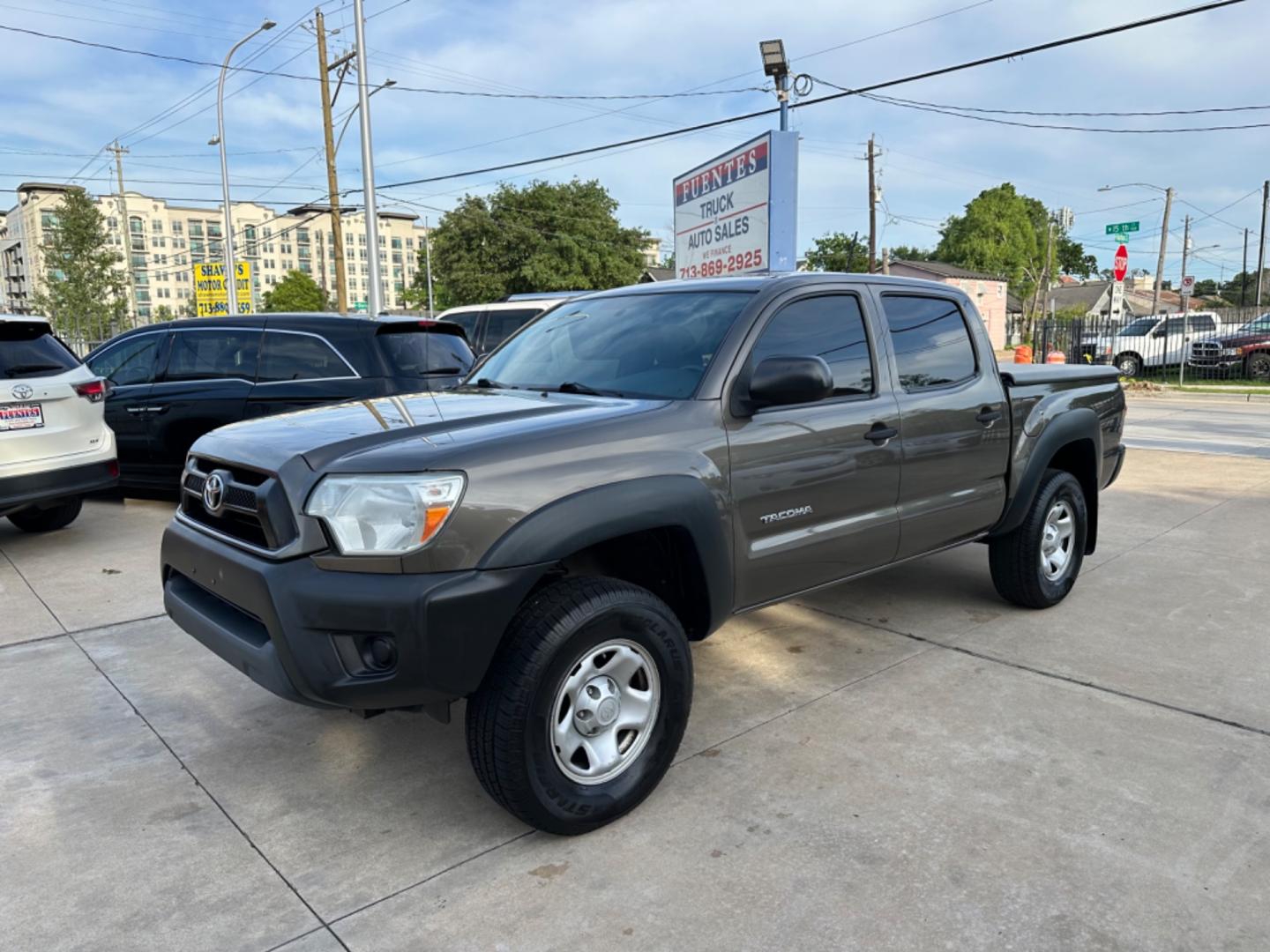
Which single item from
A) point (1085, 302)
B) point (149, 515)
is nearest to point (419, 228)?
point (1085, 302)

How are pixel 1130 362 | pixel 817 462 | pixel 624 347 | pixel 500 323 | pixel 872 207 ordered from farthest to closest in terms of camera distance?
pixel 872 207
pixel 1130 362
pixel 500 323
pixel 624 347
pixel 817 462

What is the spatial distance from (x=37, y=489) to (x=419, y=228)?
560ft

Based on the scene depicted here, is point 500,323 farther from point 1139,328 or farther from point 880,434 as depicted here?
point 1139,328

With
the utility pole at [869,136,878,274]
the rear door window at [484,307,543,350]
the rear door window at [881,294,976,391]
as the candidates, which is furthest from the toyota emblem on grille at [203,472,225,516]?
the utility pole at [869,136,878,274]

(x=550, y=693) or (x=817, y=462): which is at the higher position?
(x=817, y=462)

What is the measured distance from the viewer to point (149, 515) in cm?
777

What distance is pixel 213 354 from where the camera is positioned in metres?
7.53

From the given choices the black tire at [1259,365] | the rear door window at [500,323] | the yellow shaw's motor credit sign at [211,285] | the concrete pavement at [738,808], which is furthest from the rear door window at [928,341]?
the yellow shaw's motor credit sign at [211,285]

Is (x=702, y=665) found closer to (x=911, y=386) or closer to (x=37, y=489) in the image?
(x=911, y=386)

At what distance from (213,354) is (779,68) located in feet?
33.5

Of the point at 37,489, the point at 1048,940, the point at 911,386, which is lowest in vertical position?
the point at 1048,940

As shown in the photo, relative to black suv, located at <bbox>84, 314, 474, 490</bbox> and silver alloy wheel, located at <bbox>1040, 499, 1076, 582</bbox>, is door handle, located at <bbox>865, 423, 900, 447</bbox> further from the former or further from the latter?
black suv, located at <bbox>84, 314, 474, 490</bbox>

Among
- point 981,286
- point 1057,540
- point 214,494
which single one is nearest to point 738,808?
point 214,494

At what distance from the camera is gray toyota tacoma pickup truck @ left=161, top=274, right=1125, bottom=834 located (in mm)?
2527
